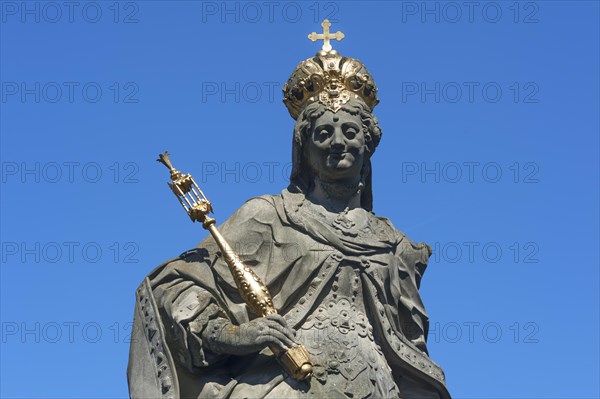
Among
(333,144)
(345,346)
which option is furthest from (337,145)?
(345,346)

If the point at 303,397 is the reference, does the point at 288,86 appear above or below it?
above

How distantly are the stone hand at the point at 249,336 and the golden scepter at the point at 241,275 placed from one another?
0.33ft

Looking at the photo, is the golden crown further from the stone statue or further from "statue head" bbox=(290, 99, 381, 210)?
"statue head" bbox=(290, 99, 381, 210)

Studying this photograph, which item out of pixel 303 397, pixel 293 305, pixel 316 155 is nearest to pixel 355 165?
pixel 316 155

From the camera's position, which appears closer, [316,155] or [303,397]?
[303,397]

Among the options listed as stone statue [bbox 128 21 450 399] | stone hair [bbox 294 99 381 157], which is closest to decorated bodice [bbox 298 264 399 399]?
stone statue [bbox 128 21 450 399]

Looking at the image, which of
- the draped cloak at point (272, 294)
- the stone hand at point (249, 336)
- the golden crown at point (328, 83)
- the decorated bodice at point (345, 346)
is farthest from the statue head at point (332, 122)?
the stone hand at point (249, 336)

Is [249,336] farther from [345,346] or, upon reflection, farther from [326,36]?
[326,36]

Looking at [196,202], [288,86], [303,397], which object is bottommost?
[303,397]

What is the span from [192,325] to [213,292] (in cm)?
55

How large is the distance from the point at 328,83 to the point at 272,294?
239cm

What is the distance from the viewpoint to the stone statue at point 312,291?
1542 centimetres

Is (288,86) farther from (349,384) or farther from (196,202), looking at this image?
(349,384)

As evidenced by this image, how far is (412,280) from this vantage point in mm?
16594
